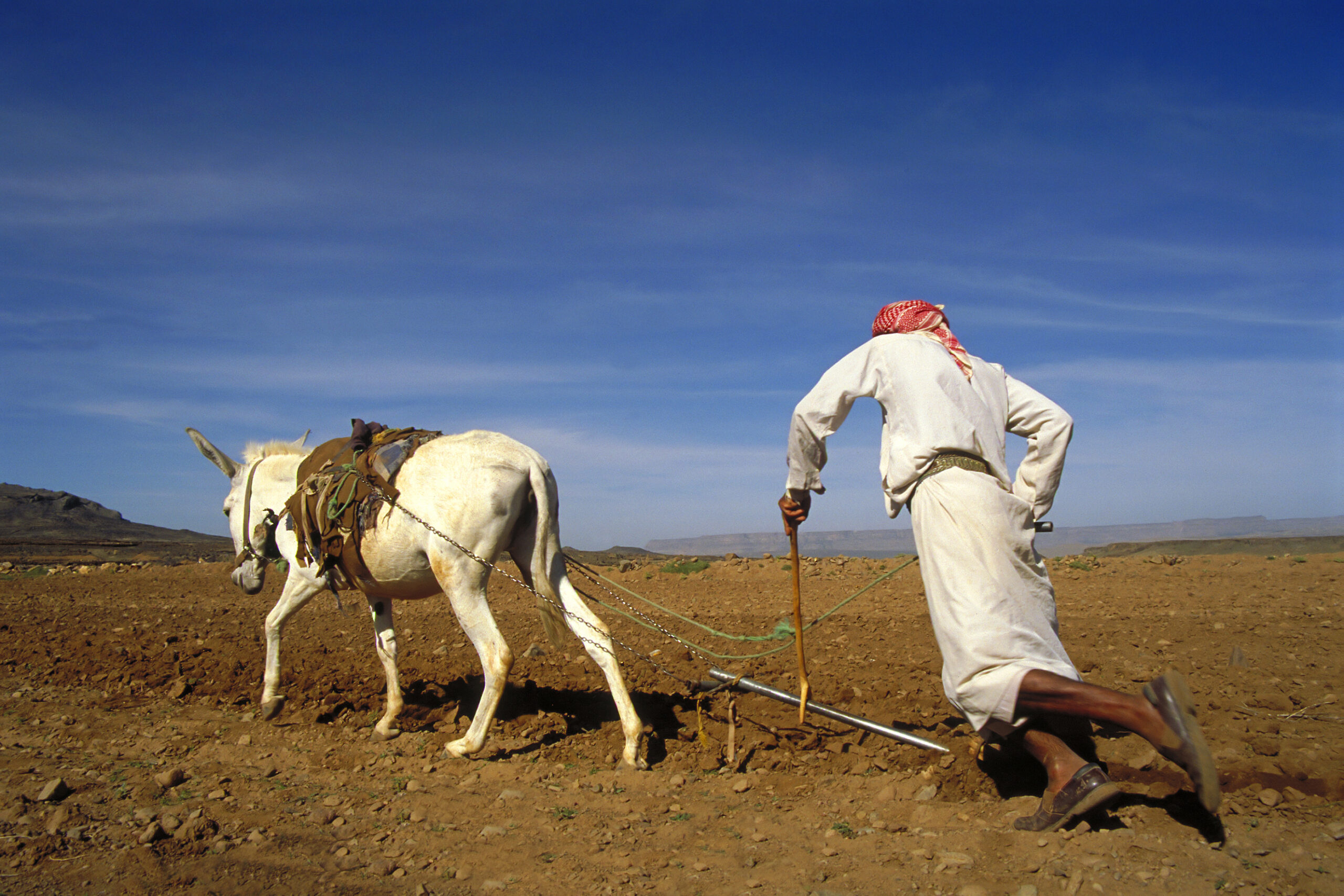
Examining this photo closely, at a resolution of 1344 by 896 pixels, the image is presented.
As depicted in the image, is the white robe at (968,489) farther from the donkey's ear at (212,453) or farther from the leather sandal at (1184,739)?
the donkey's ear at (212,453)

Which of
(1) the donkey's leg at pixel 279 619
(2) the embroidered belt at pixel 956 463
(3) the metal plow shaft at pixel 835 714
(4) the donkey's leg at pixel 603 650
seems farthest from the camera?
(1) the donkey's leg at pixel 279 619

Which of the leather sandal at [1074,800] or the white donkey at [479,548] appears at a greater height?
the white donkey at [479,548]

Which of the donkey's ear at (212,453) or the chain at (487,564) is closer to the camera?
the chain at (487,564)

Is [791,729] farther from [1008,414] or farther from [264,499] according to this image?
[264,499]

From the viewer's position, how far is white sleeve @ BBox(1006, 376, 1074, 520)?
3936 millimetres

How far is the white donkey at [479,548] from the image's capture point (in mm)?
4898

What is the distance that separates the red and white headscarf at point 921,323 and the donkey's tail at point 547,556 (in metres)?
2.38

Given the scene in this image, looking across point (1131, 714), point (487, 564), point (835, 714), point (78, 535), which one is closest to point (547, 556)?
Result: point (487, 564)

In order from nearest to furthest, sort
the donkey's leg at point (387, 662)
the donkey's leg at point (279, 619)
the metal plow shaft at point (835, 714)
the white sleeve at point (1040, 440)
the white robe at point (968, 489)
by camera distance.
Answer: the white robe at point (968, 489) < the white sleeve at point (1040, 440) < the metal plow shaft at point (835, 714) < the donkey's leg at point (387, 662) < the donkey's leg at point (279, 619)

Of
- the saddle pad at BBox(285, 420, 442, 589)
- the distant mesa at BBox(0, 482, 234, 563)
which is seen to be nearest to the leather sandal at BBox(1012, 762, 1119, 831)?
the saddle pad at BBox(285, 420, 442, 589)

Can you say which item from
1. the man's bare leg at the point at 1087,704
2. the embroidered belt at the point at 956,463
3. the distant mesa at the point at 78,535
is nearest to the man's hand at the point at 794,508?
the embroidered belt at the point at 956,463

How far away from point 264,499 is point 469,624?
263 cm

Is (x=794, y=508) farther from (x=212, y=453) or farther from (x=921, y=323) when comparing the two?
(x=212, y=453)

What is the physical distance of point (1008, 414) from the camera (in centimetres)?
401
